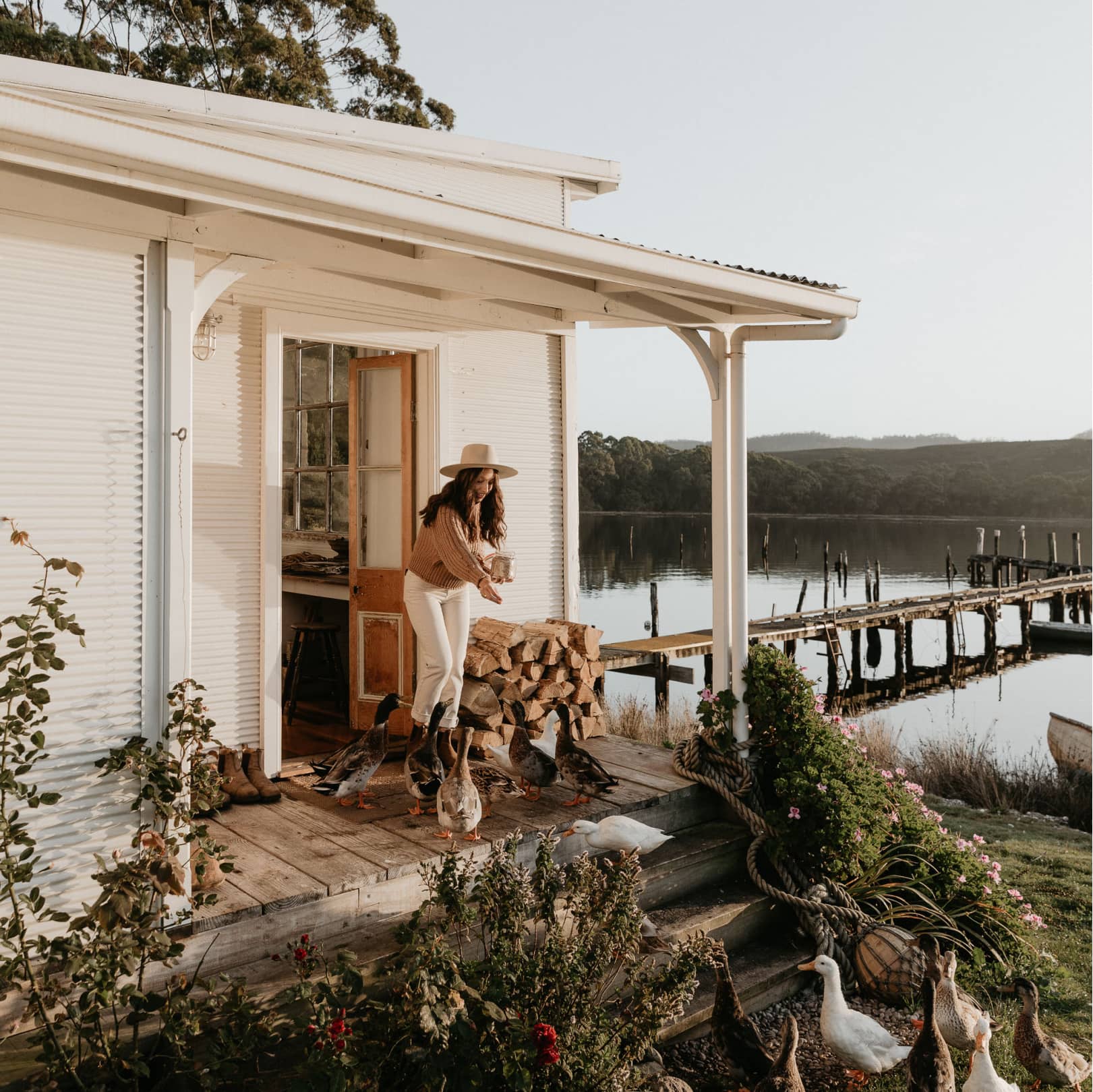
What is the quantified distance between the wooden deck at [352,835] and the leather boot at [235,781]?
43 millimetres

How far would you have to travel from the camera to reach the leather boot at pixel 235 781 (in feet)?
14.8

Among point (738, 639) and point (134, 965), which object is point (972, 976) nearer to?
point (738, 639)

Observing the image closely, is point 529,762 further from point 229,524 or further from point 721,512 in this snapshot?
point 229,524

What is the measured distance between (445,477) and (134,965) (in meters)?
3.46

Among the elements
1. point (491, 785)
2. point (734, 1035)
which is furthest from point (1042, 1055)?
point (491, 785)

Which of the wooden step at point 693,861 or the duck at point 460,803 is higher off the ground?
the duck at point 460,803

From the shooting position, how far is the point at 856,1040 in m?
3.46

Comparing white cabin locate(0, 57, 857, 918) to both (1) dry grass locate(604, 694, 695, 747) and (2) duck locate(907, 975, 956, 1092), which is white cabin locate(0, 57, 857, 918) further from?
(1) dry grass locate(604, 694, 695, 747)

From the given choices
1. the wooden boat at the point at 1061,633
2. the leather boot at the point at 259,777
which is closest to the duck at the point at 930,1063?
the leather boot at the point at 259,777

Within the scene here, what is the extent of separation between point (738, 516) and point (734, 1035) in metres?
2.62

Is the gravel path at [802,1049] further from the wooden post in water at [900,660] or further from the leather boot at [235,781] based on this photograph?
the wooden post in water at [900,660]

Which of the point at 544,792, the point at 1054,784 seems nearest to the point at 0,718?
the point at 544,792

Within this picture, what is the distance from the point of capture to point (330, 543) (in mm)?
7141

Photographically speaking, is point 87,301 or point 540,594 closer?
point 87,301
